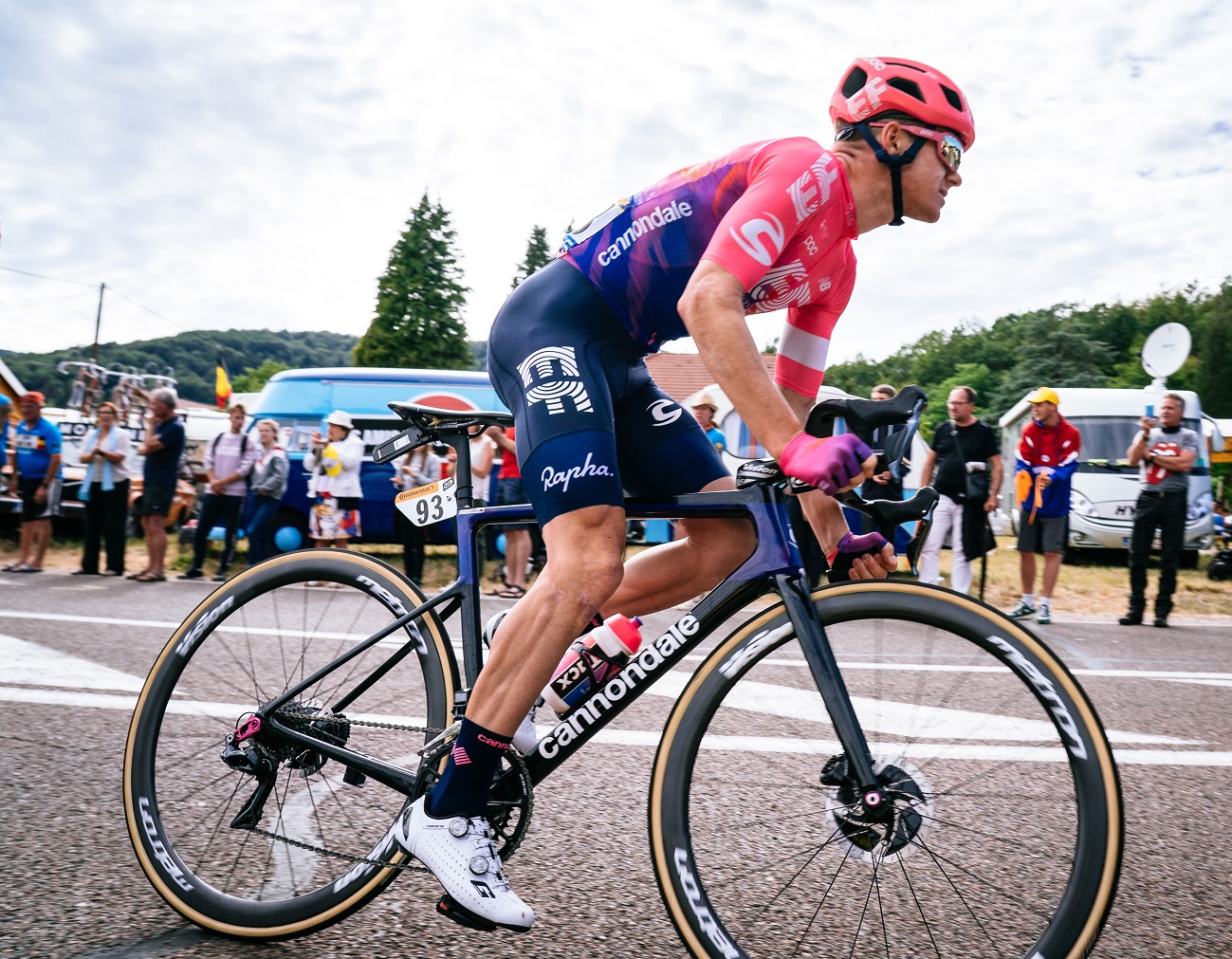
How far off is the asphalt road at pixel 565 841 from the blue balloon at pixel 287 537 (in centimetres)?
645

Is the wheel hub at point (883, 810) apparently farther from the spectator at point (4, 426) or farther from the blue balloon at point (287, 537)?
the spectator at point (4, 426)

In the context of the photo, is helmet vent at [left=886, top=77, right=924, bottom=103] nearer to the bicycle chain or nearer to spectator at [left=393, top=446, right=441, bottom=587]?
the bicycle chain

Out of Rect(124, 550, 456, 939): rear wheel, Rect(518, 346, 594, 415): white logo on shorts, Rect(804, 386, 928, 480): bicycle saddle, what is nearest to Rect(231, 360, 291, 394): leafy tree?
Rect(124, 550, 456, 939): rear wheel

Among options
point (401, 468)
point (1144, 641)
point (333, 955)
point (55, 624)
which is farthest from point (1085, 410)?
point (333, 955)

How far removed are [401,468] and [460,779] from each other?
824 centimetres

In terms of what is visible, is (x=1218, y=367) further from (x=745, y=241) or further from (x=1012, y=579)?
(x=745, y=241)

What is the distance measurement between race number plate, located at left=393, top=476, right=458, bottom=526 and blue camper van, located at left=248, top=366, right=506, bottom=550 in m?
9.42

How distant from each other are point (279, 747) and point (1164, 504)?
8.71 meters

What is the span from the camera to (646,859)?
258 cm

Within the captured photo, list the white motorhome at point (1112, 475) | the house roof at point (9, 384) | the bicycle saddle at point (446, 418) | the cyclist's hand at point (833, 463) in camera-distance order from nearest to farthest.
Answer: the cyclist's hand at point (833, 463), the bicycle saddle at point (446, 418), the white motorhome at point (1112, 475), the house roof at point (9, 384)

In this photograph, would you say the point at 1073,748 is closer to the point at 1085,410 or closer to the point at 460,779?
the point at 460,779

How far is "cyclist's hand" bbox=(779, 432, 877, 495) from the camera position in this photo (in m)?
1.65

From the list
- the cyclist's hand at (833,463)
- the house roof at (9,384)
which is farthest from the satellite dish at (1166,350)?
the house roof at (9,384)

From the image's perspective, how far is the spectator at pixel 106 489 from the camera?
9.53 meters
